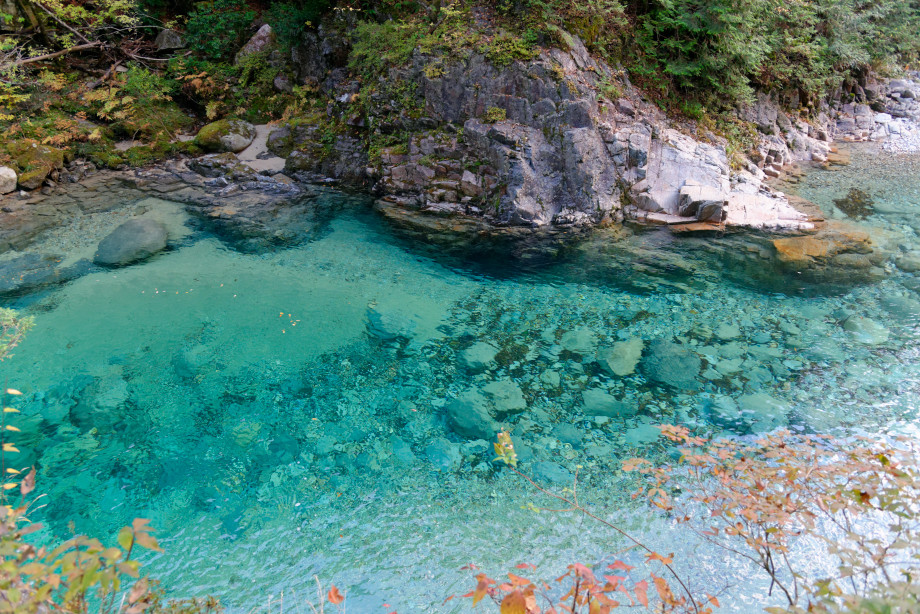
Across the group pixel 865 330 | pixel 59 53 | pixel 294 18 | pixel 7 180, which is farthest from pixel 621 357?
pixel 59 53

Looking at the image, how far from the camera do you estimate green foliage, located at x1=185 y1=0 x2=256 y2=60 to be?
556 inches

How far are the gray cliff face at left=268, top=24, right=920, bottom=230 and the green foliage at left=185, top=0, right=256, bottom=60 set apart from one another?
18.9 feet

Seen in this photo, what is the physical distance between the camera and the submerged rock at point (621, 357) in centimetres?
650

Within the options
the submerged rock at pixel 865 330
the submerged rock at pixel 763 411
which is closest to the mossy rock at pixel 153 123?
the submerged rock at pixel 763 411

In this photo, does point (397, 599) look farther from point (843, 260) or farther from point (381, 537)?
point (843, 260)

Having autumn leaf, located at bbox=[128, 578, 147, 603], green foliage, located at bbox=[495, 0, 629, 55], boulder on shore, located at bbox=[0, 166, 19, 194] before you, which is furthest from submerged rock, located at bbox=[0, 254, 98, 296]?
green foliage, located at bbox=[495, 0, 629, 55]

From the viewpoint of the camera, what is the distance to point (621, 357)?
6.68m

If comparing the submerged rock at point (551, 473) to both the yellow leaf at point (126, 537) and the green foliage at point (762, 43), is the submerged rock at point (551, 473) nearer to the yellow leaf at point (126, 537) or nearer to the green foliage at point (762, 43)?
the yellow leaf at point (126, 537)

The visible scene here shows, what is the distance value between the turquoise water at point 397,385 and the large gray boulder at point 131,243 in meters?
0.31

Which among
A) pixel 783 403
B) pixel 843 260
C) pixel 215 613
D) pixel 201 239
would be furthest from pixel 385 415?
pixel 843 260

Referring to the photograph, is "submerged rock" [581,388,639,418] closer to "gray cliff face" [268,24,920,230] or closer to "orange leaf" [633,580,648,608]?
"orange leaf" [633,580,648,608]

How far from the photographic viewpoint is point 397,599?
12.9 ft

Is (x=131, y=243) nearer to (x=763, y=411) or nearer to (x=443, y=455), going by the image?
(x=443, y=455)

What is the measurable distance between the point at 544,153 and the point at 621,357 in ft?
16.0
